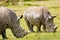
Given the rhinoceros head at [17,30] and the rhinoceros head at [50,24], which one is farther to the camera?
the rhinoceros head at [50,24]

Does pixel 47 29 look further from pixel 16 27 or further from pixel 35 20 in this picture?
pixel 16 27

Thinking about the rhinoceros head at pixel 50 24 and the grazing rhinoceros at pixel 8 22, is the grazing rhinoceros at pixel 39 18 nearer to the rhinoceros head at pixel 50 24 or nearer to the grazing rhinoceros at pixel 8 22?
the rhinoceros head at pixel 50 24

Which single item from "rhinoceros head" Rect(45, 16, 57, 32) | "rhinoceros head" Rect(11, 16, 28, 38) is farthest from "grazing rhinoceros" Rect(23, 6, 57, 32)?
"rhinoceros head" Rect(11, 16, 28, 38)

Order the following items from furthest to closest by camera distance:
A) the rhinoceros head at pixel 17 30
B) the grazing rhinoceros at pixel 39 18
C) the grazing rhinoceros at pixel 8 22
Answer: the grazing rhinoceros at pixel 39 18 → the rhinoceros head at pixel 17 30 → the grazing rhinoceros at pixel 8 22

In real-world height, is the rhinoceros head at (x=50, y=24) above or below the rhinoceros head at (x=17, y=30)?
below

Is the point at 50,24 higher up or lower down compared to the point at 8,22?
lower down

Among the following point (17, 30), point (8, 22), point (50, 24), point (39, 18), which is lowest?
point (50, 24)

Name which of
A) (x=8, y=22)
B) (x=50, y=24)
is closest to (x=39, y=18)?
(x=50, y=24)

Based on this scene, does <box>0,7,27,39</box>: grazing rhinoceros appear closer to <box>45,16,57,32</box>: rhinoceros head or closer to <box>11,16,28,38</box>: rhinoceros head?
<box>11,16,28,38</box>: rhinoceros head

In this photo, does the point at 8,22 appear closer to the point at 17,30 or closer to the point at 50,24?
the point at 17,30

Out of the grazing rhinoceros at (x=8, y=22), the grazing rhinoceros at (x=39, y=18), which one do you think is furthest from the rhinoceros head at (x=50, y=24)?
the grazing rhinoceros at (x=8, y=22)

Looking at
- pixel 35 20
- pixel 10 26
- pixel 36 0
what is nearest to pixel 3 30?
pixel 10 26

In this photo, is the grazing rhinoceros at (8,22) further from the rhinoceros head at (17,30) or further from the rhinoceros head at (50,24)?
the rhinoceros head at (50,24)

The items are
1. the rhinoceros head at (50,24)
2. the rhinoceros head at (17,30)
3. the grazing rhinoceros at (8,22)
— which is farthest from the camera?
the rhinoceros head at (50,24)
